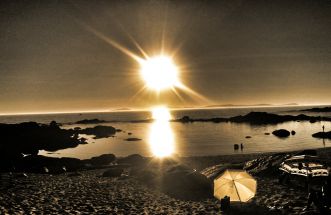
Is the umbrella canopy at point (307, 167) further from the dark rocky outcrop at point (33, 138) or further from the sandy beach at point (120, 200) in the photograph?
the dark rocky outcrop at point (33, 138)

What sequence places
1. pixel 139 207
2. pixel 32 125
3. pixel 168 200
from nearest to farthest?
pixel 139 207
pixel 168 200
pixel 32 125

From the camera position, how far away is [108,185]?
26094 millimetres

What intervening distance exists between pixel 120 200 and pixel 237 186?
342 inches

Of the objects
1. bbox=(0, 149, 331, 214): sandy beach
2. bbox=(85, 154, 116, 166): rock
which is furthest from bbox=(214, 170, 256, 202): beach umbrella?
bbox=(85, 154, 116, 166): rock

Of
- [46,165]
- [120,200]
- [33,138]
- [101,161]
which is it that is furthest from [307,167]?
[33,138]

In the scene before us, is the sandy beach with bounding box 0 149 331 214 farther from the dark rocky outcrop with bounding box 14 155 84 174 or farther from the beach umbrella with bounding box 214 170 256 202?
the dark rocky outcrop with bounding box 14 155 84 174

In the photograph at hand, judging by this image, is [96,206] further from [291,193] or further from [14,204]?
[291,193]

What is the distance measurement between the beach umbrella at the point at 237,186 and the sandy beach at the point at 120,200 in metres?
1.35

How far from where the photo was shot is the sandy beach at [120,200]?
17.7 meters

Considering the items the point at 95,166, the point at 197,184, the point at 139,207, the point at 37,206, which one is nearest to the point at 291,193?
the point at 197,184

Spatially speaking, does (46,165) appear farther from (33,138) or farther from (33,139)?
(33,138)

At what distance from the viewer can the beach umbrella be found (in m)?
15.9

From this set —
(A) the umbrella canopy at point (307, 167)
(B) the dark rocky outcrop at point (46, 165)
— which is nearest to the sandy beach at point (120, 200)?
(A) the umbrella canopy at point (307, 167)

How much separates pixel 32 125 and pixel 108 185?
66720 mm
